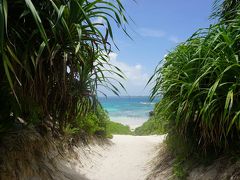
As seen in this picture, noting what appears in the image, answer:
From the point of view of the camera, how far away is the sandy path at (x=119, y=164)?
17.4ft

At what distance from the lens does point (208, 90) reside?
3.72 meters

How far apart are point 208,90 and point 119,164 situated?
10.1 feet

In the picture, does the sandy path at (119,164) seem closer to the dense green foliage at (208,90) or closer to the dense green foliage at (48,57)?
the dense green foliage at (208,90)

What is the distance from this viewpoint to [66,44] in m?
3.05

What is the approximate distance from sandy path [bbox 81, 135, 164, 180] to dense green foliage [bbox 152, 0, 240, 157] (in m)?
1.14

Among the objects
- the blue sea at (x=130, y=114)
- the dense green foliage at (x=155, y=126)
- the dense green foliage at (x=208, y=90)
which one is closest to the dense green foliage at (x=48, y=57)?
the dense green foliage at (x=208, y=90)

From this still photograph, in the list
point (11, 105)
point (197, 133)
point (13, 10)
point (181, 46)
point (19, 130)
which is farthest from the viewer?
point (181, 46)

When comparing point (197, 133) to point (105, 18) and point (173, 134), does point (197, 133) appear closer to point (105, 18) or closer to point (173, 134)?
point (173, 134)

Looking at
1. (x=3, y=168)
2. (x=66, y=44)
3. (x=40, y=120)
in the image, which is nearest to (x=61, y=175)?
(x=40, y=120)

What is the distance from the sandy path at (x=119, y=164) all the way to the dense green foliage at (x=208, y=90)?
3.75 feet

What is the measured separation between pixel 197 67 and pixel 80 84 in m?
1.51

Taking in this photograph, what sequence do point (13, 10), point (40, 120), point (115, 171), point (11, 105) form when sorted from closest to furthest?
point (13, 10) < point (11, 105) < point (40, 120) < point (115, 171)

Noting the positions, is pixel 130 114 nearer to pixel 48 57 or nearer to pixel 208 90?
pixel 208 90

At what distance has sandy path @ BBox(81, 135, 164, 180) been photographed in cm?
531
